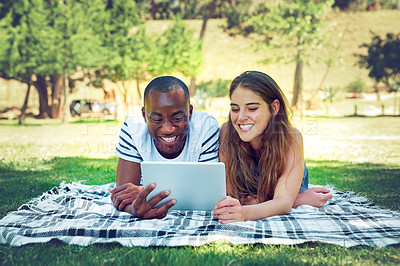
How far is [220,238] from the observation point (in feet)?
9.73

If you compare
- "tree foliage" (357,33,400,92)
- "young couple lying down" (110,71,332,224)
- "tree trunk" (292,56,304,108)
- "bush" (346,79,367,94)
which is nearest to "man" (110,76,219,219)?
"young couple lying down" (110,71,332,224)

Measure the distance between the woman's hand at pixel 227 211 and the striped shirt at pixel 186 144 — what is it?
0.63 m

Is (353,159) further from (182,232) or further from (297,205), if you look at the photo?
(182,232)

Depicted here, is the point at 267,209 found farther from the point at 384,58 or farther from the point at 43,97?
the point at 43,97

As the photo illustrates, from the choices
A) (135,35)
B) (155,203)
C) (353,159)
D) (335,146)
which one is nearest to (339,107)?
(135,35)

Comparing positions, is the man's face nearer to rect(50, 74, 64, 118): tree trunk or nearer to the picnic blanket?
the picnic blanket

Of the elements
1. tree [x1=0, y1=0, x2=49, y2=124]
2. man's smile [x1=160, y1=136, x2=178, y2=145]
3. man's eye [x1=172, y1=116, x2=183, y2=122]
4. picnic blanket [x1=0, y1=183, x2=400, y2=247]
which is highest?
tree [x1=0, y1=0, x2=49, y2=124]

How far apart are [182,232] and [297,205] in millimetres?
1454

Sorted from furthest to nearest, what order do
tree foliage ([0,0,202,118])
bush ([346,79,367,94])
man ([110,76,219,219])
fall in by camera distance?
bush ([346,79,367,94]) < tree foliage ([0,0,202,118]) < man ([110,76,219,219])

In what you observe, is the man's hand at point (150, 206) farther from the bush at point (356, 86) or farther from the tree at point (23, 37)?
the bush at point (356, 86)

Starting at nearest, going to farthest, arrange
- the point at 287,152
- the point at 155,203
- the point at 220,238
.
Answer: the point at 220,238 < the point at 155,203 < the point at 287,152

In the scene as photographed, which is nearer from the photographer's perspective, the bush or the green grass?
the green grass

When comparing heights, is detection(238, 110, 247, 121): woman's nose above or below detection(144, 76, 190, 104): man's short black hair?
below

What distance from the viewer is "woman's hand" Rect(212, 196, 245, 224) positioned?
10.8 ft
